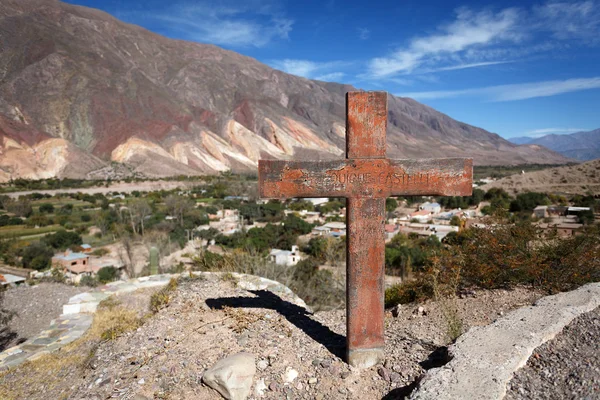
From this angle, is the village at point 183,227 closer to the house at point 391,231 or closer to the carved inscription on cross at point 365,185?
the house at point 391,231

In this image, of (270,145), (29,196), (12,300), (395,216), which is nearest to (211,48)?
(270,145)

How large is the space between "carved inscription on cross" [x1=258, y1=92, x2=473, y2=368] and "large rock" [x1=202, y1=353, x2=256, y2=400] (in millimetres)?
940

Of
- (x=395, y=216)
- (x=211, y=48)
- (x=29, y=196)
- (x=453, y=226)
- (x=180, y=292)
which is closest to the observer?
(x=180, y=292)

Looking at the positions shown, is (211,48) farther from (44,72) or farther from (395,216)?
(395,216)

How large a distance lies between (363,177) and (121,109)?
77.1 m

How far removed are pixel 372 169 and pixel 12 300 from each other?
10033 millimetres

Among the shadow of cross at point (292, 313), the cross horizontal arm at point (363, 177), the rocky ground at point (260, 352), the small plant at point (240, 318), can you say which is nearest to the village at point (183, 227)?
the shadow of cross at point (292, 313)

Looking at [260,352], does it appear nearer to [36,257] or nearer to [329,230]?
[36,257]

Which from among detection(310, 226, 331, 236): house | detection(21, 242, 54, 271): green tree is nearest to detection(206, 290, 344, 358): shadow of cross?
detection(21, 242, 54, 271): green tree

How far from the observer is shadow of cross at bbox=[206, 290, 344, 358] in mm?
4055

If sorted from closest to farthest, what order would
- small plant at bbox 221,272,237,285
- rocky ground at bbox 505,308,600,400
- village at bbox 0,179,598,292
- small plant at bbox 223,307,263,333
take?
1. rocky ground at bbox 505,308,600,400
2. small plant at bbox 223,307,263,333
3. small plant at bbox 221,272,237,285
4. village at bbox 0,179,598,292

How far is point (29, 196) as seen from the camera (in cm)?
4294

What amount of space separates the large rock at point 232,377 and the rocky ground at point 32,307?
6351mm

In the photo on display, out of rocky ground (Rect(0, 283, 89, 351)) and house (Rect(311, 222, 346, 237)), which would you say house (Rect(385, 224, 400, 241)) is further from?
rocky ground (Rect(0, 283, 89, 351))
